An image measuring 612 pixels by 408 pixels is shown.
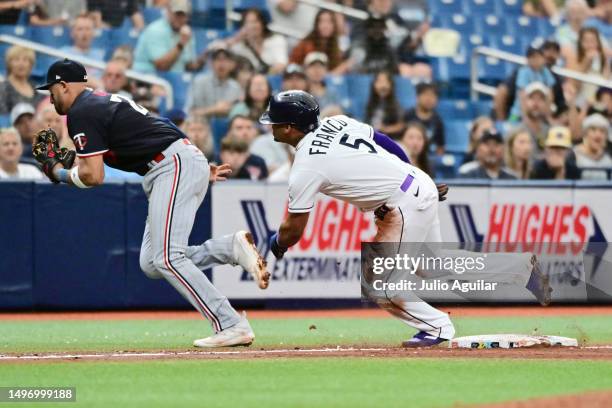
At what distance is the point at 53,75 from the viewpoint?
27.2 feet

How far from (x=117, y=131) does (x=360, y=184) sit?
5.58 ft

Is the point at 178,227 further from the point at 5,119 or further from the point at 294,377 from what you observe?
the point at 5,119

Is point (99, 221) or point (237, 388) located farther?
point (99, 221)

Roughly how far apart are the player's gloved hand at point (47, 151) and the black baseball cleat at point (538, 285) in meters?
3.42

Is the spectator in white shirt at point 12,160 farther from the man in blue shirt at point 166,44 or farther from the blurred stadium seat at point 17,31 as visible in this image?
the blurred stadium seat at point 17,31

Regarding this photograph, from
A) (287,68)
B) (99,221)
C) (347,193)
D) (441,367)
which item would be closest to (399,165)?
(347,193)

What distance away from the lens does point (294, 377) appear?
279 inches

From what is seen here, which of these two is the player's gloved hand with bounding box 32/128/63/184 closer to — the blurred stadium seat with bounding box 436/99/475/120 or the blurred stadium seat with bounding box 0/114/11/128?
the blurred stadium seat with bounding box 0/114/11/128

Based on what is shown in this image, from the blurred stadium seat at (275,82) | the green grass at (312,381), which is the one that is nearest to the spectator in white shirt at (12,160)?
the blurred stadium seat at (275,82)

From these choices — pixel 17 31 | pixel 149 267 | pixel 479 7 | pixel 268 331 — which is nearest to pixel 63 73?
pixel 149 267

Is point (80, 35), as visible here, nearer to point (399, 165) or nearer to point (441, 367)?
point (399, 165)

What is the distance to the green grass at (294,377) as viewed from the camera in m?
6.22

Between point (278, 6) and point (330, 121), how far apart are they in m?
8.95

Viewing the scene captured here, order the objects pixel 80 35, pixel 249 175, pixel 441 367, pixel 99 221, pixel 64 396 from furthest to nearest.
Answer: pixel 80 35, pixel 249 175, pixel 99 221, pixel 441 367, pixel 64 396
